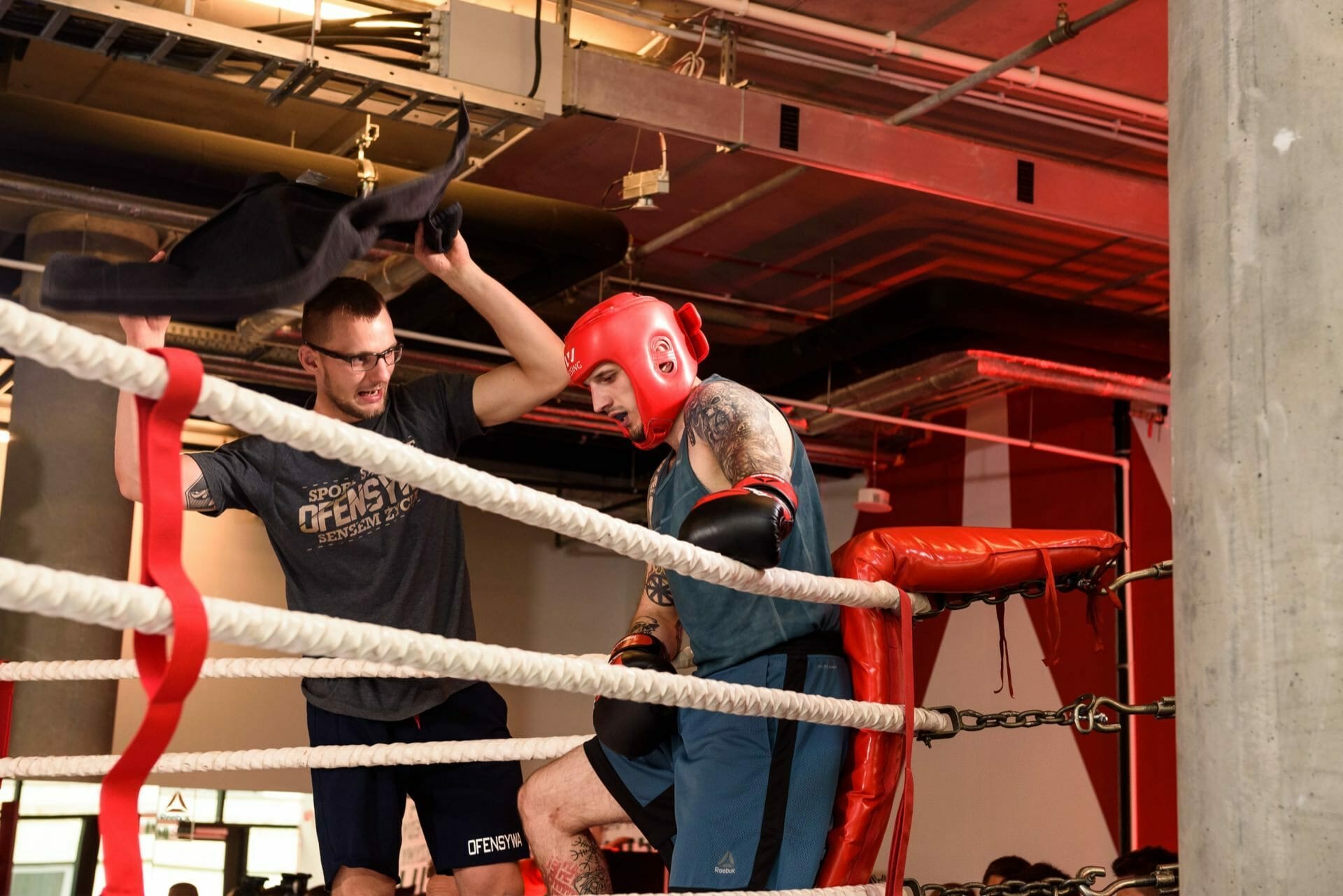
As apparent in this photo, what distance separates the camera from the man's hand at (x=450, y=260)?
2230 millimetres

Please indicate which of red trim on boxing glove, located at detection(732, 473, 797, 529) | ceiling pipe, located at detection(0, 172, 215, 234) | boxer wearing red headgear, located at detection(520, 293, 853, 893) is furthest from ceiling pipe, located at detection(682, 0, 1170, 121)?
red trim on boxing glove, located at detection(732, 473, 797, 529)

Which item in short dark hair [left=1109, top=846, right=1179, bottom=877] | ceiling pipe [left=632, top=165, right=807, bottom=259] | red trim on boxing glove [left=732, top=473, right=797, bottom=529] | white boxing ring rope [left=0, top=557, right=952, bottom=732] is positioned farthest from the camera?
ceiling pipe [left=632, top=165, right=807, bottom=259]

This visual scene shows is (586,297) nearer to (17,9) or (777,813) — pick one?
(17,9)

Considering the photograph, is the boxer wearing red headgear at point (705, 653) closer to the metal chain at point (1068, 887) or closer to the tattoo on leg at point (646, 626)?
the tattoo on leg at point (646, 626)

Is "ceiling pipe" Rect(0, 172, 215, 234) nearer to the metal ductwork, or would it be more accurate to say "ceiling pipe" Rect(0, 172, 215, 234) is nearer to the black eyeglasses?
the metal ductwork

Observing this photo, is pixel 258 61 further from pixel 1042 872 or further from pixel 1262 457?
pixel 1042 872

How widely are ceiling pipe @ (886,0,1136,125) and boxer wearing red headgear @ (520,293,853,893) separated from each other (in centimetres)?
292

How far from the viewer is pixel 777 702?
69.2 inches

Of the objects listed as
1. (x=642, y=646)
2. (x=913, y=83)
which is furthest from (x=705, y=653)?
(x=913, y=83)

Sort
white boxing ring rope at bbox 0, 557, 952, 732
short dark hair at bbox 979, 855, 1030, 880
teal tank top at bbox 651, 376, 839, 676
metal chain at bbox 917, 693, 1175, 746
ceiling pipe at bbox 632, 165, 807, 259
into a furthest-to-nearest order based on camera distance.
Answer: ceiling pipe at bbox 632, 165, 807, 259
short dark hair at bbox 979, 855, 1030, 880
teal tank top at bbox 651, 376, 839, 676
metal chain at bbox 917, 693, 1175, 746
white boxing ring rope at bbox 0, 557, 952, 732

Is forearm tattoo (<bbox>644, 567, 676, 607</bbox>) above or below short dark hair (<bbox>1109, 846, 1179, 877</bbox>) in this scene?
above

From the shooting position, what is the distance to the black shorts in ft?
8.07

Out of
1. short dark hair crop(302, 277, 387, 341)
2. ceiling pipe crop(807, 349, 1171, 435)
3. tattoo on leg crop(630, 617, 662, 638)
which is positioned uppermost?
ceiling pipe crop(807, 349, 1171, 435)

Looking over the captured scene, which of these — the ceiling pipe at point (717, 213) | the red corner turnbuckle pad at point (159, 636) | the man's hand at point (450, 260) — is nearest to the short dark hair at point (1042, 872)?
the ceiling pipe at point (717, 213)
